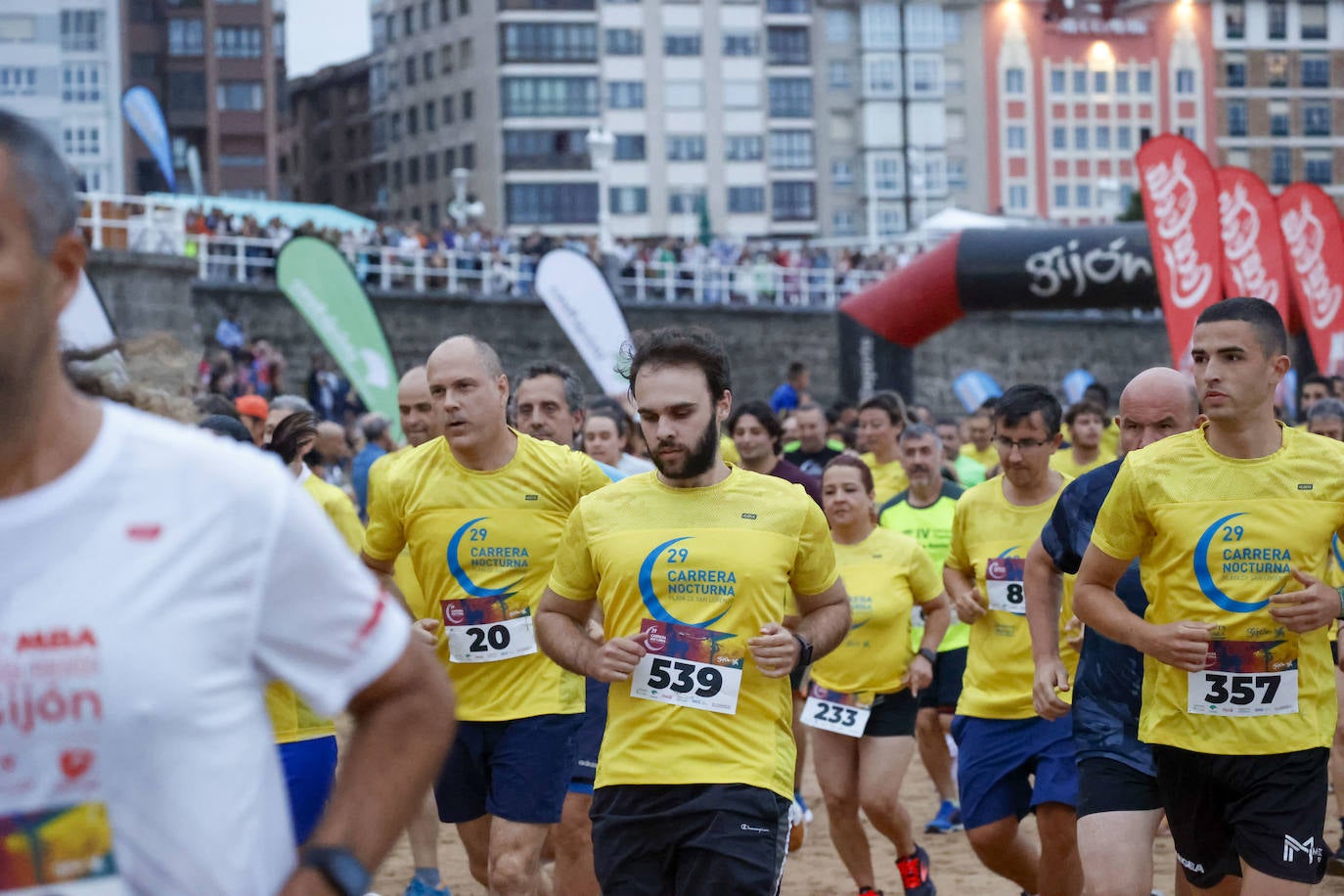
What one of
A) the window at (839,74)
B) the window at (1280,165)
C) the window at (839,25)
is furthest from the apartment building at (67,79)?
the window at (1280,165)

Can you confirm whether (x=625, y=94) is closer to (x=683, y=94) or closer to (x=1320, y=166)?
(x=683, y=94)

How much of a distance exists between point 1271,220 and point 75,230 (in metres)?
15.0

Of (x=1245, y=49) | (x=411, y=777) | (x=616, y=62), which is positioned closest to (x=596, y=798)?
(x=411, y=777)

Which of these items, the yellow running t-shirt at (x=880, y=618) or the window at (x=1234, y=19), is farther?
the window at (x=1234, y=19)

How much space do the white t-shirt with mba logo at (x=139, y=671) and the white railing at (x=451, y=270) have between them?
23203 millimetres

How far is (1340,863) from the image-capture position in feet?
26.8

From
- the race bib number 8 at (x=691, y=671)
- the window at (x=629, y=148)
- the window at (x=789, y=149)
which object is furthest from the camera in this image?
the window at (x=789, y=149)

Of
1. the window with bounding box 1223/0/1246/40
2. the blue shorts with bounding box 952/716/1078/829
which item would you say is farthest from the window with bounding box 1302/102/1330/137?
the blue shorts with bounding box 952/716/1078/829

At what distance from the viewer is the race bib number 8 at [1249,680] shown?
15.9ft

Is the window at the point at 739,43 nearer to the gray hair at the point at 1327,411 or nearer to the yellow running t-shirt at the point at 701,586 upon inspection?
the gray hair at the point at 1327,411

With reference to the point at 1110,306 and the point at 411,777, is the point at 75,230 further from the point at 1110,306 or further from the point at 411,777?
the point at 1110,306

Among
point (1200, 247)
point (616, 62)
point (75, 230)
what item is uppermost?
point (616, 62)

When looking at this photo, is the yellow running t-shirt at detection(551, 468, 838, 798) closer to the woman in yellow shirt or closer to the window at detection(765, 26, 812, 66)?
the woman in yellow shirt

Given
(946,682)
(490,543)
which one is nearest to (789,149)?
(946,682)
